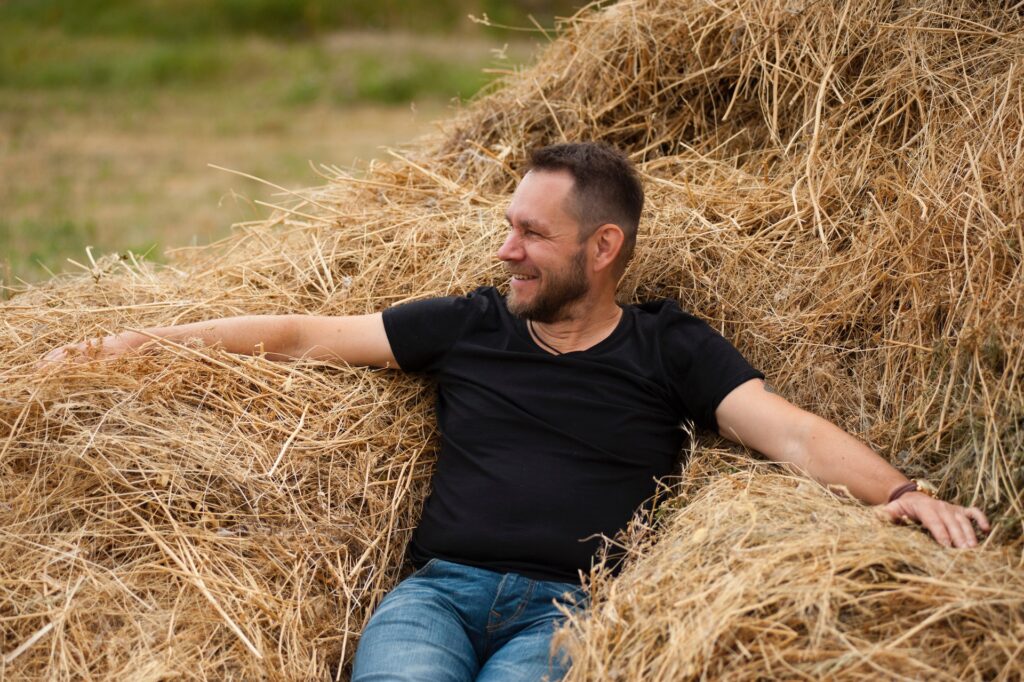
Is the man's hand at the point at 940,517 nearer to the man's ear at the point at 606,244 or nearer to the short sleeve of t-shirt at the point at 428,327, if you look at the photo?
the man's ear at the point at 606,244

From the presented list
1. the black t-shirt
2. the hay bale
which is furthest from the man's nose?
the hay bale

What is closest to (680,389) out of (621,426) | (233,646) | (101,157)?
(621,426)

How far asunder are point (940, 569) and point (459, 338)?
1.74 metres

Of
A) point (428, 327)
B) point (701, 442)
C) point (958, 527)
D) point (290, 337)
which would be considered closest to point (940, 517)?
point (958, 527)

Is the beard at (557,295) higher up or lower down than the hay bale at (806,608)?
higher up

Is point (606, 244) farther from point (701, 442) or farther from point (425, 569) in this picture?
point (425, 569)

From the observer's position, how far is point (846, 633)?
A: 237cm

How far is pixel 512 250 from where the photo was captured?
11.3 feet

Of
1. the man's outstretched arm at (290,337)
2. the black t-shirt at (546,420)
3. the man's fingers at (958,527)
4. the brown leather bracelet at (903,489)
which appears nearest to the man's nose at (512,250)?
the black t-shirt at (546,420)

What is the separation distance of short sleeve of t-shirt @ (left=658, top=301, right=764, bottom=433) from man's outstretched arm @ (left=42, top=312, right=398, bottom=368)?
1.00 meters

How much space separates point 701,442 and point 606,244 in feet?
2.50

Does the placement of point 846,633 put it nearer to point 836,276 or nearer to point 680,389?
point 680,389

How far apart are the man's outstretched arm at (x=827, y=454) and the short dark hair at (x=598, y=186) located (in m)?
0.73

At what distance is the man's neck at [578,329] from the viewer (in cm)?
352
